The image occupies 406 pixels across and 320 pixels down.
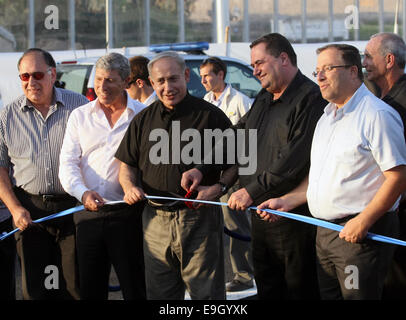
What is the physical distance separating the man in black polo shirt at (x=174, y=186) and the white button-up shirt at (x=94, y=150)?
0.53ft

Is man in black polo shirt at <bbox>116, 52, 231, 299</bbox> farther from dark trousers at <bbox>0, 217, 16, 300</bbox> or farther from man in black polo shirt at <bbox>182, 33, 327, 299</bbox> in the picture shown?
dark trousers at <bbox>0, 217, 16, 300</bbox>

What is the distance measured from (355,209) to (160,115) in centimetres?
146

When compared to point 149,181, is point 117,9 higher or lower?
higher

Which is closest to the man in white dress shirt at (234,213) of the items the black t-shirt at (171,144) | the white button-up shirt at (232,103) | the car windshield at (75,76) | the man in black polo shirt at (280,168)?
the white button-up shirt at (232,103)

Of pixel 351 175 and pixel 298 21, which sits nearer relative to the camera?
pixel 351 175

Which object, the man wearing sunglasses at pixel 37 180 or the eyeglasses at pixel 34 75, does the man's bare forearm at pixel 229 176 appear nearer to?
the man wearing sunglasses at pixel 37 180

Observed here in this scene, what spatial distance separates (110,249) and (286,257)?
1.21 m

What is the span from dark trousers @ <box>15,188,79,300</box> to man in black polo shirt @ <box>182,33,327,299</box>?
1101mm

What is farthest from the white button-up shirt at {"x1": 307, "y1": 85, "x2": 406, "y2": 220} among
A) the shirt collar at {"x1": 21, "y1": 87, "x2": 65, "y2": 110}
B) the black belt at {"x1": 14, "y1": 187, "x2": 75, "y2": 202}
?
the shirt collar at {"x1": 21, "y1": 87, "x2": 65, "y2": 110}

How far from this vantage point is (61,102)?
194 inches

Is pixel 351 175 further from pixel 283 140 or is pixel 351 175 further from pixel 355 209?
pixel 283 140

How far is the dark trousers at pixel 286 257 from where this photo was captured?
4301 millimetres

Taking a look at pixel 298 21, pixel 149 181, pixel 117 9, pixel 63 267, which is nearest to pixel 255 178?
pixel 149 181

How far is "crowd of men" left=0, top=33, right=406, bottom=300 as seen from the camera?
12.4 ft
